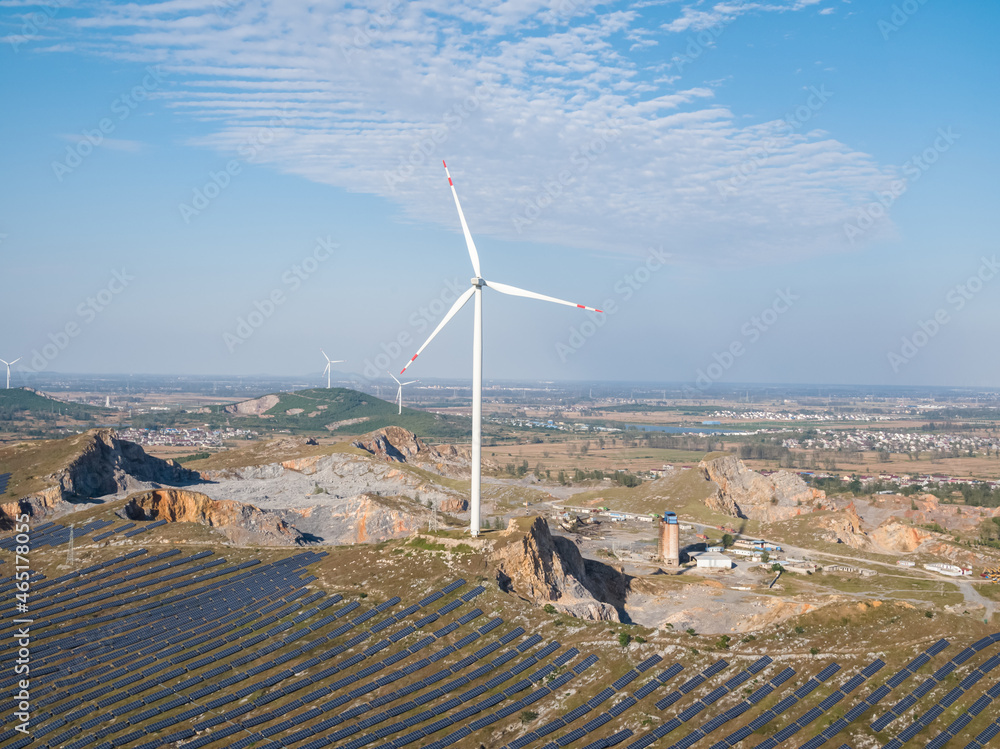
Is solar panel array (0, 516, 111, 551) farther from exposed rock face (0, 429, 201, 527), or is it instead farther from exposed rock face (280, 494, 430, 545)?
exposed rock face (280, 494, 430, 545)

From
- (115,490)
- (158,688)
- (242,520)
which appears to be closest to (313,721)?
(158,688)

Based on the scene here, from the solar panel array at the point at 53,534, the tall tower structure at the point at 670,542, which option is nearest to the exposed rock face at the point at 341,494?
the solar panel array at the point at 53,534

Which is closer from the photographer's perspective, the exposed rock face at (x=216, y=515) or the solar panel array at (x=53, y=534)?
the solar panel array at (x=53, y=534)

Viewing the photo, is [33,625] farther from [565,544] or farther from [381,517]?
[381,517]

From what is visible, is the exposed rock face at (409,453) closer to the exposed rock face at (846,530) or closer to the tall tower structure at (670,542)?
the tall tower structure at (670,542)

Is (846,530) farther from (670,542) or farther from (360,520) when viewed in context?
(360,520)

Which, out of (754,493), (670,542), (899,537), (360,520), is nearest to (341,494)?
(360,520)
